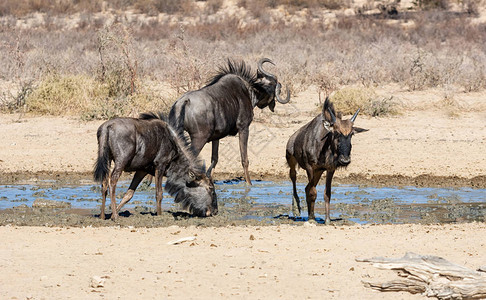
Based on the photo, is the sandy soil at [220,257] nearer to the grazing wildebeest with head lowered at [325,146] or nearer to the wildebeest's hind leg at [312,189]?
the wildebeest's hind leg at [312,189]

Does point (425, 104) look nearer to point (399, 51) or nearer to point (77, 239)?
point (399, 51)

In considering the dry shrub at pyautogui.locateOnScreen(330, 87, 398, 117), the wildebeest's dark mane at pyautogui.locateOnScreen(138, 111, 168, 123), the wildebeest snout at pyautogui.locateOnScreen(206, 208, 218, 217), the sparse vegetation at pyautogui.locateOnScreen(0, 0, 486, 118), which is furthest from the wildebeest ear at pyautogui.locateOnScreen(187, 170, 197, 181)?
the dry shrub at pyautogui.locateOnScreen(330, 87, 398, 117)

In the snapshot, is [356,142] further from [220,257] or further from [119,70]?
[220,257]

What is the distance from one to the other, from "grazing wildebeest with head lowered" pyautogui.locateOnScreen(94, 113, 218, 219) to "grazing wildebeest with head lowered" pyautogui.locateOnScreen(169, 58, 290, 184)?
62.5 inches

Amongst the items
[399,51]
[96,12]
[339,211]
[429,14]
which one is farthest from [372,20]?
[339,211]

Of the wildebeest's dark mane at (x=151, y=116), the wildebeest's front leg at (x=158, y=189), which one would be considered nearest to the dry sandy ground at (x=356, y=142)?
the wildebeest's dark mane at (x=151, y=116)

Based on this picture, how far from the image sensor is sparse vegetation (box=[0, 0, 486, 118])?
19172 mm

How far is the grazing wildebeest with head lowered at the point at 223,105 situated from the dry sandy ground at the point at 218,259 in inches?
139

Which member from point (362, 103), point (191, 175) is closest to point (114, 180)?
point (191, 175)

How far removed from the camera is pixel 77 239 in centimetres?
877

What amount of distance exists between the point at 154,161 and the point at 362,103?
9099 millimetres

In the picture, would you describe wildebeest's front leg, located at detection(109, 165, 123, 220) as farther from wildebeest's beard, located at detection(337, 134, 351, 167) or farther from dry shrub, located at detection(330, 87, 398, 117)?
dry shrub, located at detection(330, 87, 398, 117)

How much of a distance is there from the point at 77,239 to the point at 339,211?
147 inches

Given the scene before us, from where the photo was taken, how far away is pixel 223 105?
13.2m
